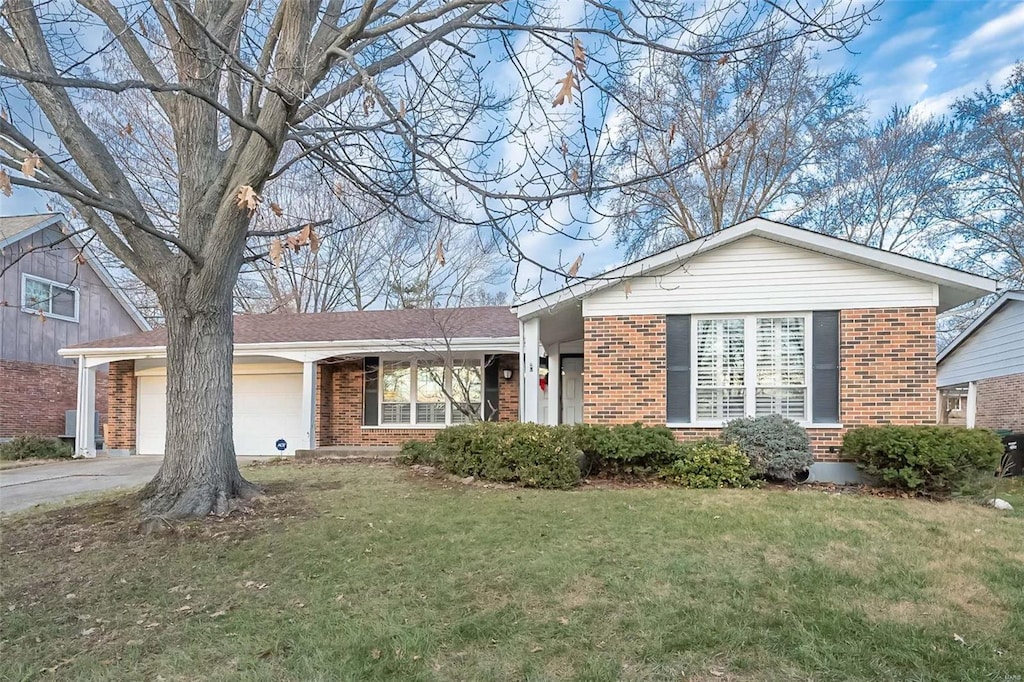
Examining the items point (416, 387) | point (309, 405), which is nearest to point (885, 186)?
point (416, 387)

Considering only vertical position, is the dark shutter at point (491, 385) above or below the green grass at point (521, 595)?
above

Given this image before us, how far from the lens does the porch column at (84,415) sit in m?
14.4

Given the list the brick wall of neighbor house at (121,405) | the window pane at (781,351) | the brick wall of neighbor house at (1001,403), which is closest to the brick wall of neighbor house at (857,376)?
the window pane at (781,351)

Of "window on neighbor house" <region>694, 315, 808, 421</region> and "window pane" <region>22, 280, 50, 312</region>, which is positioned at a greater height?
"window pane" <region>22, 280, 50, 312</region>

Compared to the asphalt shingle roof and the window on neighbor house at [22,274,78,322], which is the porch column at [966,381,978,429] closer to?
the asphalt shingle roof

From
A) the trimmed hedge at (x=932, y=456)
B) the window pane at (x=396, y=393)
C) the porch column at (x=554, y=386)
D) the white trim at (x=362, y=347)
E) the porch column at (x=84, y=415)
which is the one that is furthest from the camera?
the porch column at (x=84, y=415)

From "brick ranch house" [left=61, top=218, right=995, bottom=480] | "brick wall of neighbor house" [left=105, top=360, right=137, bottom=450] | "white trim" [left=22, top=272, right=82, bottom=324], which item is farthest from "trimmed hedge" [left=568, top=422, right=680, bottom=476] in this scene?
"white trim" [left=22, top=272, right=82, bottom=324]

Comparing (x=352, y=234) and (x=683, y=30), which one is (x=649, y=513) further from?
(x=352, y=234)

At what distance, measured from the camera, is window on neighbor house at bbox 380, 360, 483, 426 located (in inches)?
550

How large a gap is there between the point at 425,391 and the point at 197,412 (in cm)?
787

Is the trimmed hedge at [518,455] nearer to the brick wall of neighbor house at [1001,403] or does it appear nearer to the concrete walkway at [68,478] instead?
the concrete walkway at [68,478]

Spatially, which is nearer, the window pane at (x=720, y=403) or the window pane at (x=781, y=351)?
the window pane at (x=781, y=351)

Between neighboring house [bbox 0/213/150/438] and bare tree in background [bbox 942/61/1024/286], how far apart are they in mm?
26041

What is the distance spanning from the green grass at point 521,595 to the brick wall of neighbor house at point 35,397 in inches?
481
